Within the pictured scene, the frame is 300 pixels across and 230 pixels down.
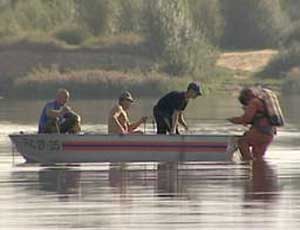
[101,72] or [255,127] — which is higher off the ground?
[255,127]

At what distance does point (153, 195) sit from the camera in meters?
22.4

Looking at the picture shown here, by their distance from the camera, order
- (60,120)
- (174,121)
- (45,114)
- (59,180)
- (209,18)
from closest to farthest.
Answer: (59,180) → (45,114) → (60,120) → (174,121) → (209,18)

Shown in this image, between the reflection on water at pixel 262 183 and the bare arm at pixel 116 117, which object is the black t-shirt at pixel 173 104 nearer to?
the bare arm at pixel 116 117

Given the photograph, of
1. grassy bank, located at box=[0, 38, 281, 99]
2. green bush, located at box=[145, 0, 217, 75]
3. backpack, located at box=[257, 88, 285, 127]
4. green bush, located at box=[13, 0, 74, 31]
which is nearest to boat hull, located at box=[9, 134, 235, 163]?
backpack, located at box=[257, 88, 285, 127]

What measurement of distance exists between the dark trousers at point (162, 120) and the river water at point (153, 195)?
1.28 meters

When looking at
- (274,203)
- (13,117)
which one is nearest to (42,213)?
(274,203)

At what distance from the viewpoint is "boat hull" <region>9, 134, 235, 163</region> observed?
2870 cm

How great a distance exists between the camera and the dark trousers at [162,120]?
29531 mm

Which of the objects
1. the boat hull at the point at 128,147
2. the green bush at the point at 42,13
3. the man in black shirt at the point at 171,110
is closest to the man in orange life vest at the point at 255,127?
the boat hull at the point at 128,147

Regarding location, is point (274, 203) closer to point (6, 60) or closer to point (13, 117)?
point (13, 117)

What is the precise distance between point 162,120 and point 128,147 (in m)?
1.10

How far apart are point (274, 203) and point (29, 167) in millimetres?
8010

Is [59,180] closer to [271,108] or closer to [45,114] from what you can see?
[45,114]

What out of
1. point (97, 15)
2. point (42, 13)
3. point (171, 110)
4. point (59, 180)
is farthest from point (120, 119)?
point (42, 13)
